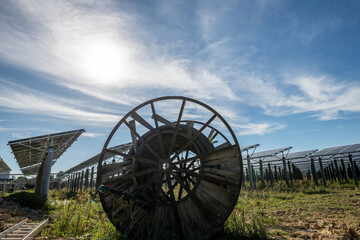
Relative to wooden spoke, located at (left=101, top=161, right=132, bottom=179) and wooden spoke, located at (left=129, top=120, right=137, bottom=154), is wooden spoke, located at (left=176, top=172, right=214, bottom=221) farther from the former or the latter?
wooden spoke, located at (left=129, top=120, right=137, bottom=154)

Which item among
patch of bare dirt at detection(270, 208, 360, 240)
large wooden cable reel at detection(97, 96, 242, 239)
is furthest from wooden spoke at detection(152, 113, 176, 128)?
patch of bare dirt at detection(270, 208, 360, 240)

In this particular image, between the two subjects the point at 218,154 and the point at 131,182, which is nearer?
the point at 218,154

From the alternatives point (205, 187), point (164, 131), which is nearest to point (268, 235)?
point (205, 187)

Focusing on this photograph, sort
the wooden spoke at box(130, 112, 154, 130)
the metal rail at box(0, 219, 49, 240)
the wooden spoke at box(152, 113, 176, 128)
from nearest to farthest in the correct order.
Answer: the metal rail at box(0, 219, 49, 240) < the wooden spoke at box(152, 113, 176, 128) < the wooden spoke at box(130, 112, 154, 130)

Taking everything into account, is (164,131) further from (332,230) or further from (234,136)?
(332,230)

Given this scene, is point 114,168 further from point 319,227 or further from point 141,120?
point 319,227

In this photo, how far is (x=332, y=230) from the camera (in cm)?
410

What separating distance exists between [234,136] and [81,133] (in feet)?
52.6

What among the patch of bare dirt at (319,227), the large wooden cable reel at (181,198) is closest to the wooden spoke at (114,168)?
the large wooden cable reel at (181,198)

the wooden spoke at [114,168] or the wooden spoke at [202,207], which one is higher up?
the wooden spoke at [114,168]

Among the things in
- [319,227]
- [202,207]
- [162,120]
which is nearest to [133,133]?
[162,120]

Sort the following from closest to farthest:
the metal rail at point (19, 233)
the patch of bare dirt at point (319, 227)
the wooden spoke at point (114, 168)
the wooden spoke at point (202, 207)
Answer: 1. the patch of bare dirt at point (319, 227)
2. the wooden spoke at point (202, 207)
3. the metal rail at point (19, 233)
4. the wooden spoke at point (114, 168)

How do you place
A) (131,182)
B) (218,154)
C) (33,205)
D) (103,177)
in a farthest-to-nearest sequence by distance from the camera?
(33,205) < (131,182) < (103,177) < (218,154)

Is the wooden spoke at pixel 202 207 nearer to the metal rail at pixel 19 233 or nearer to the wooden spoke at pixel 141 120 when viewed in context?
the wooden spoke at pixel 141 120
